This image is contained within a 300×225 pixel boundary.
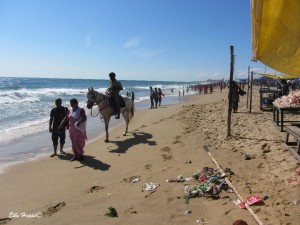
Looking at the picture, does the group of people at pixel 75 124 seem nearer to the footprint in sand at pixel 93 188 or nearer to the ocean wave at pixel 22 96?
the footprint in sand at pixel 93 188

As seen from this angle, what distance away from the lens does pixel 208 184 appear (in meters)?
5.89

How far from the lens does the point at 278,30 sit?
8.67ft

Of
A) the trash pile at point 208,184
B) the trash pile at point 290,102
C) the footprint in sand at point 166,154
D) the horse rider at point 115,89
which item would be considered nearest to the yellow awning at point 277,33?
the trash pile at point 208,184

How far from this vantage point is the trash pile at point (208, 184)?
5.60 meters

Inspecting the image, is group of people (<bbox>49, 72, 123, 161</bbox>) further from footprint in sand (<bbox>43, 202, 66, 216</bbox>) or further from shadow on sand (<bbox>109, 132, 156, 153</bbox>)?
footprint in sand (<bbox>43, 202, 66, 216</bbox>)

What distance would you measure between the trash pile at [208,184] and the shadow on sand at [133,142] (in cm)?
387

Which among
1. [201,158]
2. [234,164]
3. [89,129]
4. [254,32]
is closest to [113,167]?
[201,158]

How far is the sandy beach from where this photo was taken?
503cm

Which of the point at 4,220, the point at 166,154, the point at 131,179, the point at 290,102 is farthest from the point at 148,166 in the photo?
the point at 290,102

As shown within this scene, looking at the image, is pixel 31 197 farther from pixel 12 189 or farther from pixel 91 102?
pixel 91 102

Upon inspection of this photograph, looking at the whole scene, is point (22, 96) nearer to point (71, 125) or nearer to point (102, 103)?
point (102, 103)

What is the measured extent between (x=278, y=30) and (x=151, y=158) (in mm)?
6449

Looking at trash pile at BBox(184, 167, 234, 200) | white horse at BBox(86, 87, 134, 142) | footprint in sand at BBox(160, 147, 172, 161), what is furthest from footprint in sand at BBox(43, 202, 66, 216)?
→ white horse at BBox(86, 87, 134, 142)

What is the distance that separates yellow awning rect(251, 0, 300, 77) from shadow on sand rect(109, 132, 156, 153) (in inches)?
288
